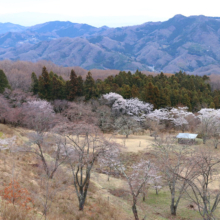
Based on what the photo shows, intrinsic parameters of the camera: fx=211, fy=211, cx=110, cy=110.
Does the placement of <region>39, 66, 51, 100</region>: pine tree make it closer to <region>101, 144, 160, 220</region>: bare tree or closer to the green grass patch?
<region>101, 144, 160, 220</region>: bare tree

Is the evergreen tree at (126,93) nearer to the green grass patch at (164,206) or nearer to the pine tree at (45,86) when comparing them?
the pine tree at (45,86)

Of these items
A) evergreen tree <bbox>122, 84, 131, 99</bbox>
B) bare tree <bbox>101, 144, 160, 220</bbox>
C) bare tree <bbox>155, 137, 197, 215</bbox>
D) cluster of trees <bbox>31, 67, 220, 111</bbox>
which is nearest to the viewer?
bare tree <bbox>101, 144, 160, 220</bbox>

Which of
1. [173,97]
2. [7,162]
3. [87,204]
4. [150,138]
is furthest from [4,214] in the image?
[173,97]

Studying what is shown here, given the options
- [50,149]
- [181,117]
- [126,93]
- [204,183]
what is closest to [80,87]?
[126,93]

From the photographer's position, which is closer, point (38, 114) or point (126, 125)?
point (38, 114)

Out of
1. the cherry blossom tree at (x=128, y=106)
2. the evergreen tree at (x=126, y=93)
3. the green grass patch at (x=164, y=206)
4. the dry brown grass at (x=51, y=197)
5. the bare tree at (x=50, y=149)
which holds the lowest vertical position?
the green grass patch at (x=164, y=206)

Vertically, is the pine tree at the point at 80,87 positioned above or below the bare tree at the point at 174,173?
above

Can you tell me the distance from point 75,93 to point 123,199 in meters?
23.5

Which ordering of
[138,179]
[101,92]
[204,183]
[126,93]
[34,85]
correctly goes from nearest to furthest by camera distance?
[204,183]
[138,179]
[34,85]
[101,92]
[126,93]

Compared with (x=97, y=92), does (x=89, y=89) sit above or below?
above

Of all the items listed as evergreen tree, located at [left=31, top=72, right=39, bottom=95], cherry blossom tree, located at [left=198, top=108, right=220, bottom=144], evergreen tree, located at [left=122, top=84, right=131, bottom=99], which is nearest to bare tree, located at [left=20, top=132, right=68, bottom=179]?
evergreen tree, located at [left=31, top=72, right=39, bottom=95]

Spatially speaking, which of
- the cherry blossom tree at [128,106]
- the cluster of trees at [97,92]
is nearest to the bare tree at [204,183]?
the cherry blossom tree at [128,106]

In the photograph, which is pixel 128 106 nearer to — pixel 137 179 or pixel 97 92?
pixel 97 92

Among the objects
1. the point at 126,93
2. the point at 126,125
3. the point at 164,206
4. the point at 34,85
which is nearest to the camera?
the point at 164,206
